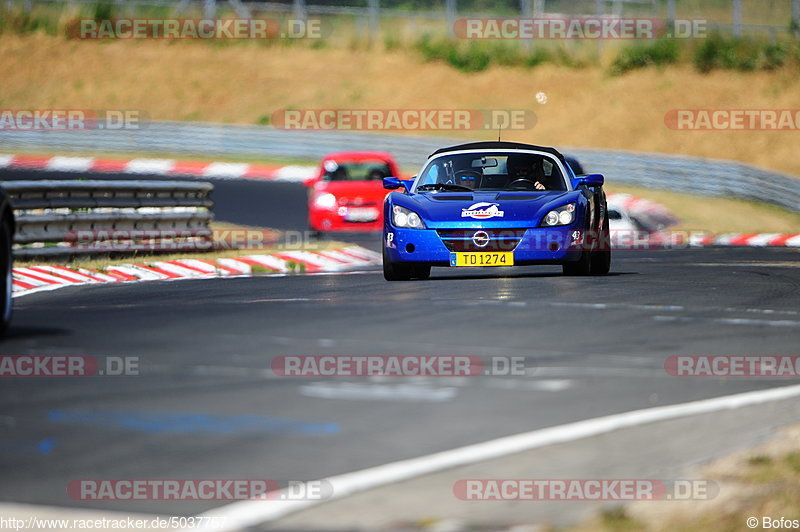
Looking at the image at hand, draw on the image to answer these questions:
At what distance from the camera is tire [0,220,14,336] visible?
9203 mm

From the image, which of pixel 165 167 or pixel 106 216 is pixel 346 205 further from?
pixel 165 167

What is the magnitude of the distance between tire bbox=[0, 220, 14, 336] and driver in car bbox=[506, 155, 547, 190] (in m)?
6.50

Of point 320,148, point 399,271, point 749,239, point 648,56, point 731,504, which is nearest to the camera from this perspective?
point 731,504

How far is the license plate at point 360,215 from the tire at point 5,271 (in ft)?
47.0

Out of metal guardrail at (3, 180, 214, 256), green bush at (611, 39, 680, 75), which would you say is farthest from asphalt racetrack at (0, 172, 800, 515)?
green bush at (611, 39, 680, 75)

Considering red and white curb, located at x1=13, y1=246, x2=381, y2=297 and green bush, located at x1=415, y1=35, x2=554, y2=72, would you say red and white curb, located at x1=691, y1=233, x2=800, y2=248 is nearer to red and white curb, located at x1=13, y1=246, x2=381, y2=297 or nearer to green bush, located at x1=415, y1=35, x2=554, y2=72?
red and white curb, located at x1=13, y1=246, x2=381, y2=297

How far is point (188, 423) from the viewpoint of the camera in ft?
22.1

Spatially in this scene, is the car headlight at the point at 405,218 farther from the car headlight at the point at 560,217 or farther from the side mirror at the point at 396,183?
the car headlight at the point at 560,217

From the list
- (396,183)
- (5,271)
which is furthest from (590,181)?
(5,271)

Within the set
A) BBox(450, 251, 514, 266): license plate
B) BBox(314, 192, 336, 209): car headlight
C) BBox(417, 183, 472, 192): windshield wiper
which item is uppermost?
BBox(417, 183, 472, 192): windshield wiper

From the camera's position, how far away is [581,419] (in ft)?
22.5

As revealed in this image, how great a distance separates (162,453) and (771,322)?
601cm

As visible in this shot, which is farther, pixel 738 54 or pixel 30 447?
pixel 738 54

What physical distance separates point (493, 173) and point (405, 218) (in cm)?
136
